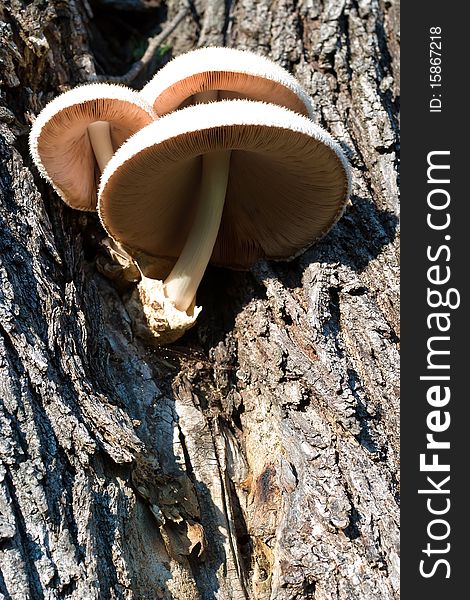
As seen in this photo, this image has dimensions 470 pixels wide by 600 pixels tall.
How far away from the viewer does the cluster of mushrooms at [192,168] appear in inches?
89.7

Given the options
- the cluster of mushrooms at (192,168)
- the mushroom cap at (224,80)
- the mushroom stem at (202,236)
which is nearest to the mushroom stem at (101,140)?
the cluster of mushrooms at (192,168)

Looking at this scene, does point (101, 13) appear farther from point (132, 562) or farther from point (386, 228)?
point (132, 562)

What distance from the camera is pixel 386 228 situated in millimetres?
2975

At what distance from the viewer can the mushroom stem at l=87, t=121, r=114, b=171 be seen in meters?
2.71

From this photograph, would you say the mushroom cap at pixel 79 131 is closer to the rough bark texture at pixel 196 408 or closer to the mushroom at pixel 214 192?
the rough bark texture at pixel 196 408

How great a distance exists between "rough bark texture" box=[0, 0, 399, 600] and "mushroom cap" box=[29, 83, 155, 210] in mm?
87

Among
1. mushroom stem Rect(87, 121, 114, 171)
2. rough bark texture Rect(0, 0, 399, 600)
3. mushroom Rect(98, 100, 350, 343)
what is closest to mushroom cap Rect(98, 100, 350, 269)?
mushroom Rect(98, 100, 350, 343)

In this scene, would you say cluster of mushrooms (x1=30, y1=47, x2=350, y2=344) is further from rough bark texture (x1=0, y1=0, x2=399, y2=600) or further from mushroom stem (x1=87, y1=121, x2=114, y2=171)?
rough bark texture (x1=0, y1=0, x2=399, y2=600)

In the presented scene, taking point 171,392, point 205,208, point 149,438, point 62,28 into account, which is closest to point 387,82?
point 205,208

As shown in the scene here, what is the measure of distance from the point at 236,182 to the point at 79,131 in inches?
28.4

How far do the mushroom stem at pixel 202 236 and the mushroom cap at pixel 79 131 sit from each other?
0.32 m

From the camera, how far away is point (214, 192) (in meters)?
2.76

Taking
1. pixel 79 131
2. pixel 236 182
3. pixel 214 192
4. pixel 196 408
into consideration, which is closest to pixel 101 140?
pixel 79 131

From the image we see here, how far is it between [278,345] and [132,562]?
0.96 meters
